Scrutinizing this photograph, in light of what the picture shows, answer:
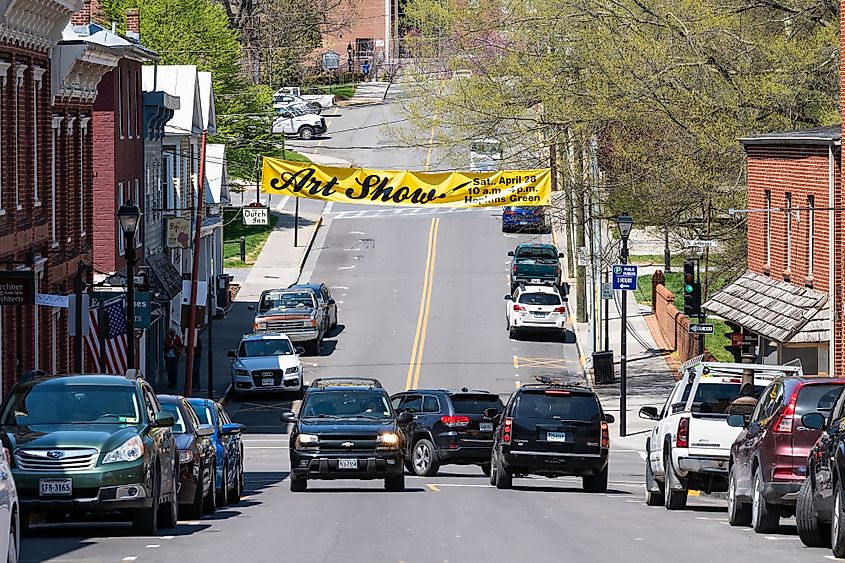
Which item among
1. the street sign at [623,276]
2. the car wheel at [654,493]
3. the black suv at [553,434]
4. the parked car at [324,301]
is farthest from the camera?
the parked car at [324,301]

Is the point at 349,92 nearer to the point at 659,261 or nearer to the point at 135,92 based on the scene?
the point at 659,261

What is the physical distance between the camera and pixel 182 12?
77.5 m

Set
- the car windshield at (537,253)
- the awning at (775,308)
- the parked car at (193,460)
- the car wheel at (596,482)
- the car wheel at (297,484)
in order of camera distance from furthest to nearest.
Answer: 1. the car windshield at (537,253)
2. the awning at (775,308)
3. the car wheel at (596,482)
4. the car wheel at (297,484)
5. the parked car at (193,460)

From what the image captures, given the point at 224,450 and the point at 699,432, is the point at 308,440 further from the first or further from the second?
the point at 699,432

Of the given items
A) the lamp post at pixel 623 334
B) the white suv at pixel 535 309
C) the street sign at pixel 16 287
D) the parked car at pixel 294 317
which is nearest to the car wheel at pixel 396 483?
the street sign at pixel 16 287

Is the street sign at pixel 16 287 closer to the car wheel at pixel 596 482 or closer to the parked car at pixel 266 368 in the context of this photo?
the car wheel at pixel 596 482

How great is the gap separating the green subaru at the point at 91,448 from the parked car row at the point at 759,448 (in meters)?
6.80

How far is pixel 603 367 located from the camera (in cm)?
5003

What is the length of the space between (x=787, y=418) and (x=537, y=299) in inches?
1534

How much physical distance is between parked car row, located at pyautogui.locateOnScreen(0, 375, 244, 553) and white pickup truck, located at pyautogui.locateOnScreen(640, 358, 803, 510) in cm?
662

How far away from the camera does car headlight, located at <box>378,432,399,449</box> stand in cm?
2469

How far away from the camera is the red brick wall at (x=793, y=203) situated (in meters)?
34.1

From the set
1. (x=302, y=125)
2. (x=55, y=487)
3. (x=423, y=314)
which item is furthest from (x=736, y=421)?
(x=302, y=125)

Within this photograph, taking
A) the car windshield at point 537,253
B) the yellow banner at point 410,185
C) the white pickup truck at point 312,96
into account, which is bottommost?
the car windshield at point 537,253
